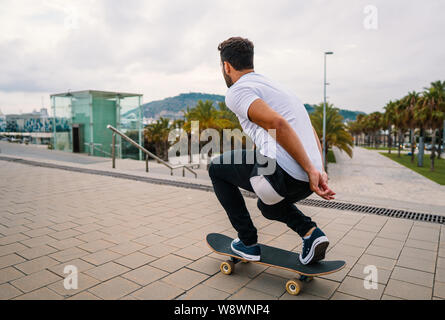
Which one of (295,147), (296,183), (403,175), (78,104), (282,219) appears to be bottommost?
(403,175)

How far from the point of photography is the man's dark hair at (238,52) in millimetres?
2094

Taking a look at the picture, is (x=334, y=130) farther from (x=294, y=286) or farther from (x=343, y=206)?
(x=294, y=286)

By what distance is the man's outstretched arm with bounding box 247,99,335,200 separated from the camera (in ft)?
6.01

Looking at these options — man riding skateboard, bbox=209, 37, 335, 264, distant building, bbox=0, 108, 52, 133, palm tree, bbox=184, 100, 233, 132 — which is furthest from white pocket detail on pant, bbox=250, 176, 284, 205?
palm tree, bbox=184, 100, 233, 132

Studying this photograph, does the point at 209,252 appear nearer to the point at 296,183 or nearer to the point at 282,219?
the point at 282,219

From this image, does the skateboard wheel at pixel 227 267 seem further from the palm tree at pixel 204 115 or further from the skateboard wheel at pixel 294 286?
the palm tree at pixel 204 115

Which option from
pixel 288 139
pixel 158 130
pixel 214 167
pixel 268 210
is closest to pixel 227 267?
pixel 268 210

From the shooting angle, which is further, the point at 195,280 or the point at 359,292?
the point at 195,280

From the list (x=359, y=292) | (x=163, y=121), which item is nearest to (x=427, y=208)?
(x=359, y=292)

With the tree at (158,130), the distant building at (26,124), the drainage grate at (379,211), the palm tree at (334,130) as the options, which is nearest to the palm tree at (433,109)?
the palm tree at (334,130)

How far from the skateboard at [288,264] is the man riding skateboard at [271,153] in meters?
0.07

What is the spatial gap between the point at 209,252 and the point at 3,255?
6.18ft

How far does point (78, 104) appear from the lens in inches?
723

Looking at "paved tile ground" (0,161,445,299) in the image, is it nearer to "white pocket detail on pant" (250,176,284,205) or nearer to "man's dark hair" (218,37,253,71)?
"white pocket detail on pant" (250,176,284,205)
